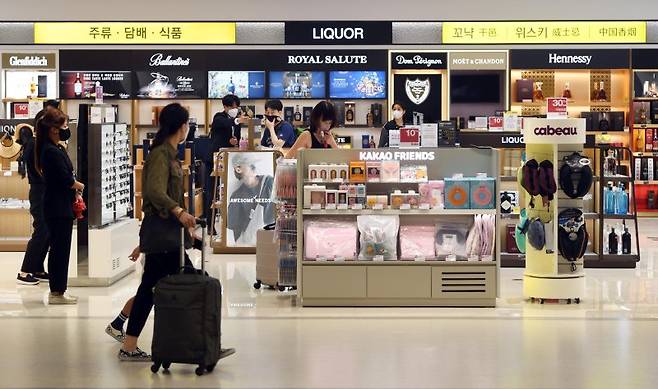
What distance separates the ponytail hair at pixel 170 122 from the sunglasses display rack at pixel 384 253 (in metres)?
2.17

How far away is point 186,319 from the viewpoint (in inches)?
253

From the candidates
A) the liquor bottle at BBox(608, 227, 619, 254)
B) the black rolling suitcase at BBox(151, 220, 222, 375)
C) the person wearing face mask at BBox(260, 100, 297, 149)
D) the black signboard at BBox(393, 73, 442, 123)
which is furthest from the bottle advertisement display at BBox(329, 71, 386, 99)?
the black rolling suitcase at BBox(151, 220, 222, 375)

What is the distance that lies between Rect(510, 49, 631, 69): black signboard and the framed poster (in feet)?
19.0

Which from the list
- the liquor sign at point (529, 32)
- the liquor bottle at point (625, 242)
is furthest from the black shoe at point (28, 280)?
the liquor sign at point (529, 32)

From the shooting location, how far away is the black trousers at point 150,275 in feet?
22.1

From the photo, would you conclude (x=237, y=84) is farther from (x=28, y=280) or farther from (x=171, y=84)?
(x=28, y=280)

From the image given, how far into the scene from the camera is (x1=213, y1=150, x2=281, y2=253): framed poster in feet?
39.7

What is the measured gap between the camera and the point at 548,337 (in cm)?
769

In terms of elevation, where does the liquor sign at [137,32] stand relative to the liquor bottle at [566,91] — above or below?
above

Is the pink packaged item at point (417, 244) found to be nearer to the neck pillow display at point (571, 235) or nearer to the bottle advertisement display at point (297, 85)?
the neck pillow display at point (571, 235)

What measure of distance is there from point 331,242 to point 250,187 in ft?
11.2

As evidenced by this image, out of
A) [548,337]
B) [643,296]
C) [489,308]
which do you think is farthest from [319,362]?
[643,296]

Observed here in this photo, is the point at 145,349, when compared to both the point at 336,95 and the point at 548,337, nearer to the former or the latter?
the point at 548,337

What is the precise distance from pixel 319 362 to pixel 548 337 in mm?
1701
